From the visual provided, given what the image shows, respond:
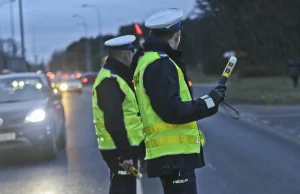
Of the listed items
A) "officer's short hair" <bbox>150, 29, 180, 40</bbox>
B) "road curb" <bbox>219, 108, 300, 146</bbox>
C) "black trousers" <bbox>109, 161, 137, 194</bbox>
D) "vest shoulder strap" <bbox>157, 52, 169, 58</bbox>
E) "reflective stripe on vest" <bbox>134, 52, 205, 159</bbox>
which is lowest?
"road curb" <bbox>219, 108, 300, 146</bbox>

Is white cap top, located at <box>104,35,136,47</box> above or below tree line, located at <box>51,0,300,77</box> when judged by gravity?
above

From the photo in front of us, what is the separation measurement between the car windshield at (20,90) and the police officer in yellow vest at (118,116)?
21.2ft

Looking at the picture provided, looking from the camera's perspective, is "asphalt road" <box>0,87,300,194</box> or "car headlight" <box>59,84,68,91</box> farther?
"car headlight" <box>59,84,68,91</box>

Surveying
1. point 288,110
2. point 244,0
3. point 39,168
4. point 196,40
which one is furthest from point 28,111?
point 196,40

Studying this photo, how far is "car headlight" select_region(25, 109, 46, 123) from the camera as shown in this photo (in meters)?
Answer: 10.6

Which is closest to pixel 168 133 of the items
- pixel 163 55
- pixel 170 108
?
pixel 170 108

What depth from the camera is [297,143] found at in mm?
12438

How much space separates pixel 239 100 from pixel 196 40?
62.4 m

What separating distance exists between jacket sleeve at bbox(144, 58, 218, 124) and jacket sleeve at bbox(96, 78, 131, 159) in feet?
3.35

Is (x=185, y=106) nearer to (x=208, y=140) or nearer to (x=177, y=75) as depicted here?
(x=177, y=75)

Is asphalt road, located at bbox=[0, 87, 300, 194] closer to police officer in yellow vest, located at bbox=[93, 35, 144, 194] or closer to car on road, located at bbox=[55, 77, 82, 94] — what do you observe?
police officer in yellow vest, located at bbox=[93, 35, 144, 194]

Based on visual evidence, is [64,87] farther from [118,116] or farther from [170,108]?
[170,108]

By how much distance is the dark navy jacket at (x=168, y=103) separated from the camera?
12.1ft

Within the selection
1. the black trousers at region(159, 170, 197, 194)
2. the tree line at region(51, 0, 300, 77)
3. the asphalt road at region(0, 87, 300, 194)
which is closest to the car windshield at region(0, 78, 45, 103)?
the asphalt road at region(0, 87, 300, 194)
